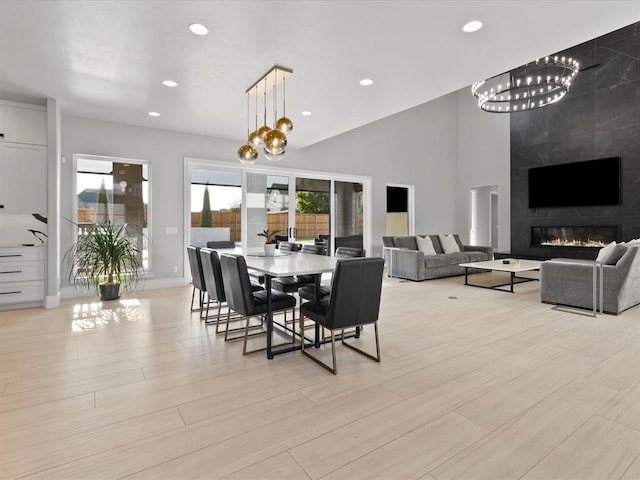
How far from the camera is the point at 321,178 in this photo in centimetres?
774

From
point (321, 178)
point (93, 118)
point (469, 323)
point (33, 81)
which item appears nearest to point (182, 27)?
point (33, 81)

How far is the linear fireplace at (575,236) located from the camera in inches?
277

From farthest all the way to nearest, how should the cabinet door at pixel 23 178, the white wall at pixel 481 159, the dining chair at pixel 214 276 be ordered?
the white wall at pixel 481 159 → the cabinet door at pixel 23 178 → the dining chair at pixel 214 276

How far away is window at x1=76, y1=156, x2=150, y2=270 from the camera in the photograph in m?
5.39

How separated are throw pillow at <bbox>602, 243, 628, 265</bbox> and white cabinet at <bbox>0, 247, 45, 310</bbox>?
726 cm

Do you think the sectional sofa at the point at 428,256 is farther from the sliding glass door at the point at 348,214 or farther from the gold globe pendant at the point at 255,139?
the gold globe pendant at the point at 255,139

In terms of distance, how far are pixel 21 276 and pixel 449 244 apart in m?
7.42

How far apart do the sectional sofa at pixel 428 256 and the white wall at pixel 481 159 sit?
211 cm

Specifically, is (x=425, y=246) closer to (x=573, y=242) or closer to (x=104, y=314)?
(x=573, y=242)

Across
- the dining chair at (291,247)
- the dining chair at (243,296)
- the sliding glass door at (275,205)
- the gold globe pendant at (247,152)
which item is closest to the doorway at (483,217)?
the sliding glass door at (275,205)

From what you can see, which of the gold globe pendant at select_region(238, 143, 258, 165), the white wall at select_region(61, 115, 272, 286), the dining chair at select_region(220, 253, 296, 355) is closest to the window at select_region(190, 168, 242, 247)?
the white wall at select_region(61, 115, 272, 286)

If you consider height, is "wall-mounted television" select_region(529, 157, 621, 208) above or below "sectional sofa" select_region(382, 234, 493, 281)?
above

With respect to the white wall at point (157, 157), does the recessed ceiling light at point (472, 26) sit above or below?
above

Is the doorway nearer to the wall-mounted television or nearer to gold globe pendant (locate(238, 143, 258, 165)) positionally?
the wall-mounted television
